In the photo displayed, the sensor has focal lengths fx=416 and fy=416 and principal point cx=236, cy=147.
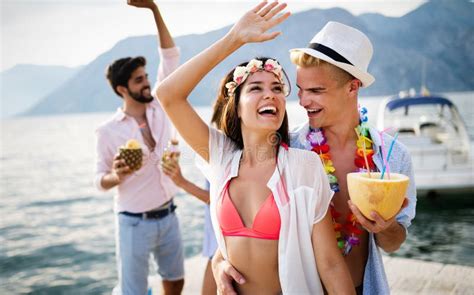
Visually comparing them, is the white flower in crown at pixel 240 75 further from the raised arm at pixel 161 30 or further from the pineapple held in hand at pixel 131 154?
the raised arm at pixel 161 30

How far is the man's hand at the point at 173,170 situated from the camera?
3102 millimetres

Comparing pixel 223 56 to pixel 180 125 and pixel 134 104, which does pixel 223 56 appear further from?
pixel 134 104

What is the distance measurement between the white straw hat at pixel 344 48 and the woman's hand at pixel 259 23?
35 centimetres

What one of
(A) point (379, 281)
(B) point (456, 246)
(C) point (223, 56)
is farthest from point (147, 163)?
(B) point (456, 246)

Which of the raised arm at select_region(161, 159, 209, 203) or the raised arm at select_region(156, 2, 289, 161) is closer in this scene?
the raised arm at select_region(156, 2, 289, 161)

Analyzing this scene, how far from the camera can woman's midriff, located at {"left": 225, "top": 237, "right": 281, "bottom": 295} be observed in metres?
1.83

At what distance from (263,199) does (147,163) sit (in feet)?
6.59

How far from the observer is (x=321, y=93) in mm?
2188

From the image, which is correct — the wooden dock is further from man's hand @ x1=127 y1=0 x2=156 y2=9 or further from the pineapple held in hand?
man's hand @ x1=127 y1=0 x2=156 y2=9

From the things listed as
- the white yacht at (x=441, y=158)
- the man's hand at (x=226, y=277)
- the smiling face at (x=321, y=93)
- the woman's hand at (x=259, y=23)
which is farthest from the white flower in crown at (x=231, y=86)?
the white yacht at (x=441, y=158)

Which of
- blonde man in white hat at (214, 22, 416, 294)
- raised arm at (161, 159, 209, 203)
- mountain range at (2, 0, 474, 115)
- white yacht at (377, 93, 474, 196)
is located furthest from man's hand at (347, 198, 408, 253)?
mountain range at (2, 0, 474, 115)

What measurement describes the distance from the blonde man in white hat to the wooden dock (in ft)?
8.05

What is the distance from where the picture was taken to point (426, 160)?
1038 centimetres

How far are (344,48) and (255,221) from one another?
1054 millimetres
